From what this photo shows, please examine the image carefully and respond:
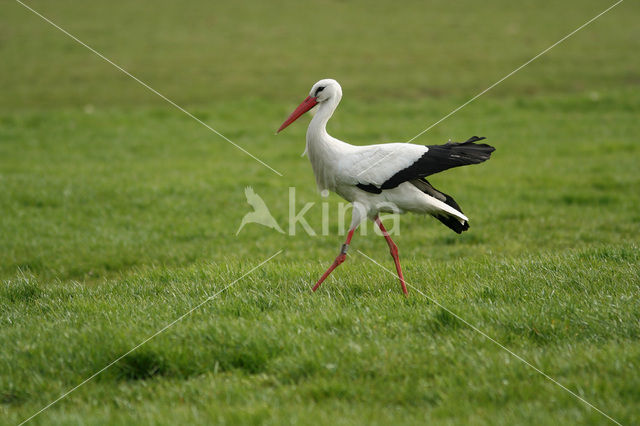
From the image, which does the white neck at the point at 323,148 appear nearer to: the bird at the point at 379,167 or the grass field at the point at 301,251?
the bird at the point at 379,167

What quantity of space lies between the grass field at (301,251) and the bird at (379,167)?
68 cm

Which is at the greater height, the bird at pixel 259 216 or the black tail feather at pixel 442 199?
the black tail feather at pixel 442 199

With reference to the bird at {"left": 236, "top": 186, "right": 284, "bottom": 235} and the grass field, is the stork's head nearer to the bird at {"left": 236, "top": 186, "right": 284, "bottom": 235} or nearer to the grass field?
the grass field

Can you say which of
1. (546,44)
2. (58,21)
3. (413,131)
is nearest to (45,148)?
(413,131)

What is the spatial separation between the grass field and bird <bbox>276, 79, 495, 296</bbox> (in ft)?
2.24

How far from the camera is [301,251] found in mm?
9109

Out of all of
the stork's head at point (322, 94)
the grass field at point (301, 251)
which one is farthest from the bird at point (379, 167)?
the grass field at point (301, 251)

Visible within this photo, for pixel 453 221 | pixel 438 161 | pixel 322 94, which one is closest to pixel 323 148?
pixel 322 94

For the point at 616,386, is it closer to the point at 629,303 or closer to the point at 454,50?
the point at 629,303

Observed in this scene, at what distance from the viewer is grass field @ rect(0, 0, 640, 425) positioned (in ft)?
12.7

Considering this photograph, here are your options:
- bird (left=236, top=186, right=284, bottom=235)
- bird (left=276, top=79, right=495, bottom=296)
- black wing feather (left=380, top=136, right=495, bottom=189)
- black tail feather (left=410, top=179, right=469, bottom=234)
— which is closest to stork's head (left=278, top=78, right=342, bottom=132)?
bird (left=276, top=79, right=495, bottom=296)

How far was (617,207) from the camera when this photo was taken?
424 inches

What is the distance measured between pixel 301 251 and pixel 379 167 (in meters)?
3.58

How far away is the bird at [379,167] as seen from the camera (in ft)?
18.8
